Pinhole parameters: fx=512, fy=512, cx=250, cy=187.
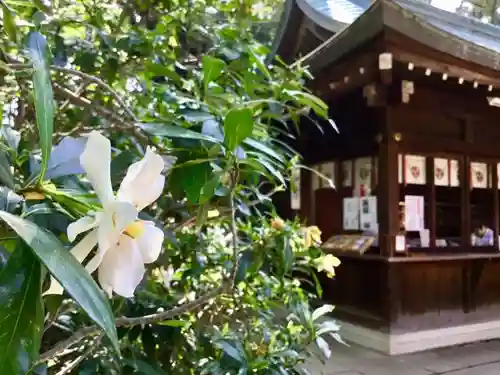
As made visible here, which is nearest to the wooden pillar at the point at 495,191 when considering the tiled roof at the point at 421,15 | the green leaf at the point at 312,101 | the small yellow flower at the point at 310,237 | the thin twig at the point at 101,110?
the tiled roof at the point at 421,15

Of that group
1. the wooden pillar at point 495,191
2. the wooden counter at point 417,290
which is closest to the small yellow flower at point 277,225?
the wooden counter at point 417,290

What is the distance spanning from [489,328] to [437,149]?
A: 1700mm

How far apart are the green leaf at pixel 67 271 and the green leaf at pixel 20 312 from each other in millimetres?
24

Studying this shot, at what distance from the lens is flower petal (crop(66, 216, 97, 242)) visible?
395 mm

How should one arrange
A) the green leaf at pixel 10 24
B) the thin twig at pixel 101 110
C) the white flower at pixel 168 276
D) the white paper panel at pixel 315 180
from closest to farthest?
1. the green leaf at pixel 10 24
2. the thin twig at pixel 101 110
3. the white flower at pixel 168 276
4. the white paper panel at pixel 315 180

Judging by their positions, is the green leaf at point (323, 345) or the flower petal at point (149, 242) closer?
the flower petal at point (149, 242)

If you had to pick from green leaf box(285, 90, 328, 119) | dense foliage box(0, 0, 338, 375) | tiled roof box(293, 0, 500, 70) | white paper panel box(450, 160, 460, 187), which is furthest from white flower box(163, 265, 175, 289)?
white paper panel box(450, 160, 460, 187)

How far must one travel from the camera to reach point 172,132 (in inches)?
28.1

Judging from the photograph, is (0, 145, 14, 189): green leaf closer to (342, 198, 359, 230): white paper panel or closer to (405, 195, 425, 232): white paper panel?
(405, 195, 425, 232): white paper panel

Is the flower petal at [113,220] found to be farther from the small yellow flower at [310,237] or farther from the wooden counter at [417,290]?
the wooden counter at [417,290]

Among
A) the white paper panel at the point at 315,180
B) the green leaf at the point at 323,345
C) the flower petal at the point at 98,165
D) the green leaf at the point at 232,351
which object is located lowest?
the green leaf at the point at 323,345

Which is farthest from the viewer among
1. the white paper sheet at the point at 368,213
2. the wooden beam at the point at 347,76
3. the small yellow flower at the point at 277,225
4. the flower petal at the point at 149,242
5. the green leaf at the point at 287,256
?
the white paper sheet at the point at 368,213

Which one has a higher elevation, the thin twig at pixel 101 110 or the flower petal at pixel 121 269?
the thin twig at pixel 101 110

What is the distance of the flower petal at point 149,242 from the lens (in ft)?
1.48
